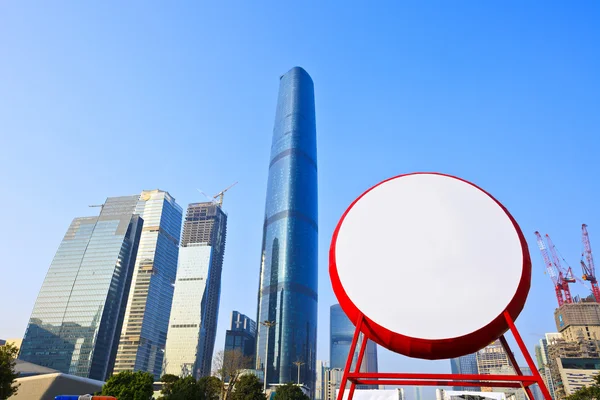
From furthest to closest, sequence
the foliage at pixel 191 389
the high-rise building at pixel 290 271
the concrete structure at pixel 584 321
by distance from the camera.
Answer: the concrete structure at pixel 584 321 < the high-rise building at pixel 290 271 < the foliage at pixel 191 389

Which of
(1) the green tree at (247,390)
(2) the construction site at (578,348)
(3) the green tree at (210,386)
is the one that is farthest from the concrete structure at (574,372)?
(3) the green tree at (210,386)

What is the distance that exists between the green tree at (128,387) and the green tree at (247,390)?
56.7 ft

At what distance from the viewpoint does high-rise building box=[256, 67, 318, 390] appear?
17600 centimetres

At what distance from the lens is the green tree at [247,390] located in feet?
202

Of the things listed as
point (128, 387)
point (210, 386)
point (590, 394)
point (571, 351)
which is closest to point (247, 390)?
point (210, 386)

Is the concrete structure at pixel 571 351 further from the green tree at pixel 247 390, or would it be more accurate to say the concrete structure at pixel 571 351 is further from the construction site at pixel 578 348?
the green tree at pixel 247 390

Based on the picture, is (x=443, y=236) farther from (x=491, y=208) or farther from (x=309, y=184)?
(x=309, y=184)

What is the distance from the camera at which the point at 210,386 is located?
63938 millimetres

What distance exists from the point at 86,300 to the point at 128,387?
151312 millimetres

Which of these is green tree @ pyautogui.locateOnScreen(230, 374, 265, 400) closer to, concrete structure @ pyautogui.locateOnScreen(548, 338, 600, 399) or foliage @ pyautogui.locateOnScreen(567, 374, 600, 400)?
foliage @ pyautogui.locateOnScreen(567, 374, 600, 400)

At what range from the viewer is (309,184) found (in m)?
192

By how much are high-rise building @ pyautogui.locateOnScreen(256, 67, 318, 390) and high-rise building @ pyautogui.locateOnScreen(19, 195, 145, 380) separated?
62771 mm

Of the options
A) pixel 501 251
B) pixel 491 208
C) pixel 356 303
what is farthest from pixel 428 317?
pixel 491 208

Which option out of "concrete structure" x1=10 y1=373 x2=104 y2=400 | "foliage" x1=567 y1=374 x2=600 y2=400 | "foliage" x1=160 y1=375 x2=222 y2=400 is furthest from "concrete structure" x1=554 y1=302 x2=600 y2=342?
"concrete structure" x1=10 y1=373 x2=104 y2=400
